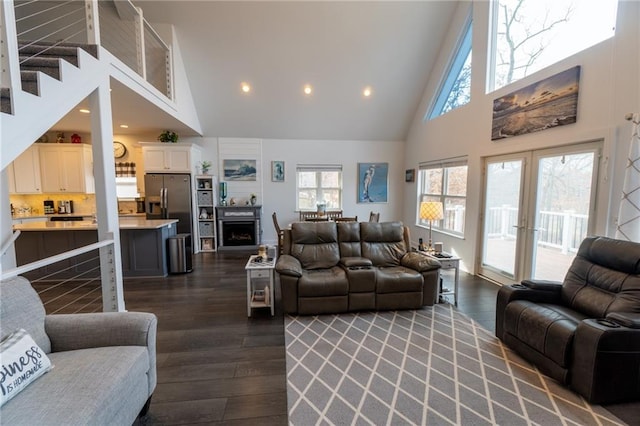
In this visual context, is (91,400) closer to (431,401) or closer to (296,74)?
(431,401)

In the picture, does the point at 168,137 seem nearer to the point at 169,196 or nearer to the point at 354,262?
the point at 169,196

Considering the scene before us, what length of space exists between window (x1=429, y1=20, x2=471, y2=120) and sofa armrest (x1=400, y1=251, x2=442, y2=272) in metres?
3.25

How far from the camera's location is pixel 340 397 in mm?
2033

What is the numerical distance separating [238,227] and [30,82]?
4.88 metres

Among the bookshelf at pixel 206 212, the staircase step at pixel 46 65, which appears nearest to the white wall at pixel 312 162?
the bookshelf at pixel 206 212

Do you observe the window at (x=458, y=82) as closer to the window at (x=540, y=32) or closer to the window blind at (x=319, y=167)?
the window at (x=540, y=32)

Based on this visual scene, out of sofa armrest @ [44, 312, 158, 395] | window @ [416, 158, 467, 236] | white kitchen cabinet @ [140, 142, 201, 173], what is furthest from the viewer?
white kitchen cabinet @ [140, 142, 201, 173]

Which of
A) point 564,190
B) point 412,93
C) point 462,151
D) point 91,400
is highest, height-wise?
point 412,93

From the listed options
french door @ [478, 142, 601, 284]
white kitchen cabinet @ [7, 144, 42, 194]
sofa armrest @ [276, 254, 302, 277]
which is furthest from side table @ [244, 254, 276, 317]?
white kitchen cabinet @ [7, 144, 42, 194]

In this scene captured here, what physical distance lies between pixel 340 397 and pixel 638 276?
2488 mm

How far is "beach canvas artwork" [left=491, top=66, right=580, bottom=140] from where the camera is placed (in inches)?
128

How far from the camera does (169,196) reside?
6.29 m

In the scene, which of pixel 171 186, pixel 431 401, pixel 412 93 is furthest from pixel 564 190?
pixel 171 186

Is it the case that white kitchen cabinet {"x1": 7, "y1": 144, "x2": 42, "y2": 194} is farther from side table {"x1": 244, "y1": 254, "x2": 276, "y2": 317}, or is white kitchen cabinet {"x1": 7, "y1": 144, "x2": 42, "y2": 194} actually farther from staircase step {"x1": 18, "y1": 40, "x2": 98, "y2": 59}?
side table {"x1": 244, "y1": 254, "x2": 276, "y2": 317}
